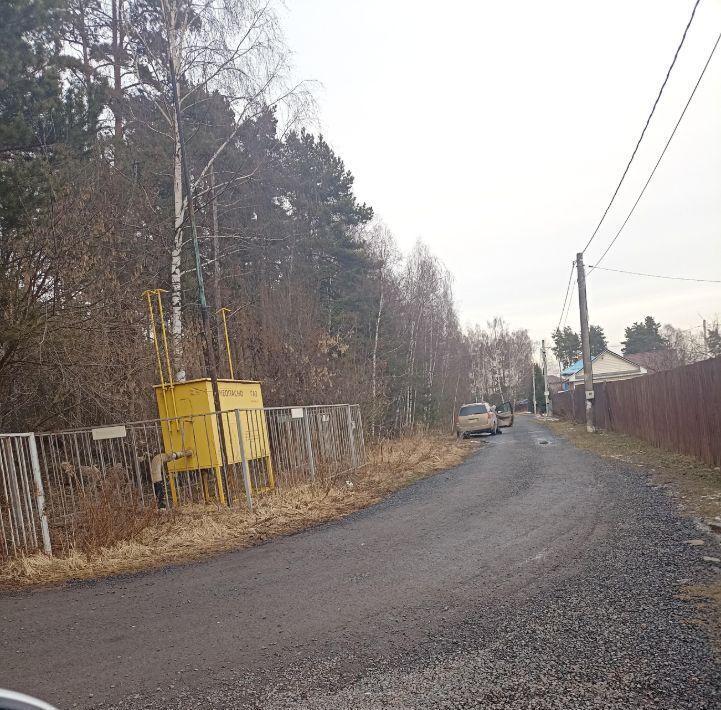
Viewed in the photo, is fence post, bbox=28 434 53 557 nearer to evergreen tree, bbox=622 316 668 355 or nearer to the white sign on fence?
the white sign on fence

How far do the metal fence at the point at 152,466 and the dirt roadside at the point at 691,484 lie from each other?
644cm

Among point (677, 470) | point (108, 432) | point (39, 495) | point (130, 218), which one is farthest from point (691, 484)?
point (130, 218)

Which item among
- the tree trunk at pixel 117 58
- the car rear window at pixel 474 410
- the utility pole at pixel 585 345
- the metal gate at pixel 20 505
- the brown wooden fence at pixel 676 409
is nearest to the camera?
the metal gate at pixel 20 505

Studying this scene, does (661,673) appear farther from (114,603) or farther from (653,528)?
(114,603)

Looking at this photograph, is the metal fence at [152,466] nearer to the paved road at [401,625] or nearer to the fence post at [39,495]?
the fence post at [39,495]

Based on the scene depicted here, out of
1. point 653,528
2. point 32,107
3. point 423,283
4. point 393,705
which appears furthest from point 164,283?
point 423,283

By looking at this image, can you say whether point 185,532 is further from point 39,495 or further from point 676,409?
point 676,409

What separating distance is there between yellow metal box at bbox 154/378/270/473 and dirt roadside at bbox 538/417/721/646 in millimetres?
6765

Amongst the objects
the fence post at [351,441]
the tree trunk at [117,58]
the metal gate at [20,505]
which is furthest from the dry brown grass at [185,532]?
the tree trunk at [117,58]

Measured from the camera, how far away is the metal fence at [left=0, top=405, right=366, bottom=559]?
26.6 feet

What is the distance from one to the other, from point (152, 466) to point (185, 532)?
1996 mm

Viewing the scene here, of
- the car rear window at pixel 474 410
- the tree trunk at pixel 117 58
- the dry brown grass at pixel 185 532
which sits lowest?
the car rear window at pixel 474 410

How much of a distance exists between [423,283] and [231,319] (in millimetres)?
25846

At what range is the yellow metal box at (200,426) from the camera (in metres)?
10.8
